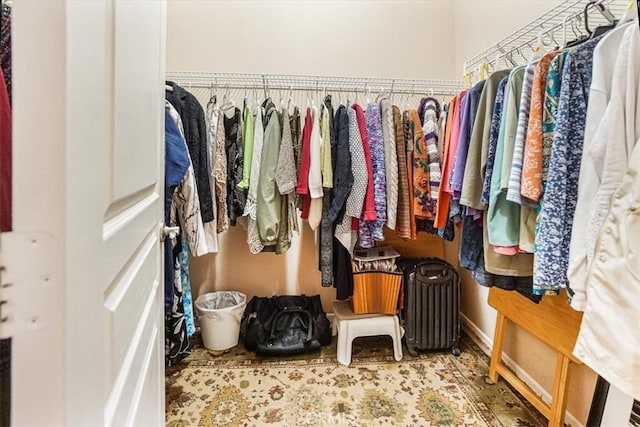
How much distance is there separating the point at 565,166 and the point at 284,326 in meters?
1.76

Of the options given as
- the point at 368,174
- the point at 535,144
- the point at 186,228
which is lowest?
the point at 186,228

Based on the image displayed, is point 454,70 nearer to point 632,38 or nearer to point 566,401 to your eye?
point 632,38

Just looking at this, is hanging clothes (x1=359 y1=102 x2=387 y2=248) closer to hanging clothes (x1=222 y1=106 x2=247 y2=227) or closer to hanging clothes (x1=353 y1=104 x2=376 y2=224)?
hanging clothes (x1=353 y1=104 x2=376 y2=224)

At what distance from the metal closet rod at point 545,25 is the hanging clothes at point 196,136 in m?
1.43

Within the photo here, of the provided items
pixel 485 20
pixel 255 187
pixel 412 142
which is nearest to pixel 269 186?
pixel 255 187

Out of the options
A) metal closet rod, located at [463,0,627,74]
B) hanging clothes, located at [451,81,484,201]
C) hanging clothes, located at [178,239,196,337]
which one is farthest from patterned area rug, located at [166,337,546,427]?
metal closet rod, located at [463,0,627,74]

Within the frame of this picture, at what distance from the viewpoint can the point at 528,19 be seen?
1.71 m

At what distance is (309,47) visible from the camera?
2.38 metres

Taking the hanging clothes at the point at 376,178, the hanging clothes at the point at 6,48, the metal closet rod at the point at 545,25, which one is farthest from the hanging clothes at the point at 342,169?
the hanging clothes at the point at 6,48

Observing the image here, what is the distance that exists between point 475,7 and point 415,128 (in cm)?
106

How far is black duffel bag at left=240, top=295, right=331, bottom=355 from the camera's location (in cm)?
207

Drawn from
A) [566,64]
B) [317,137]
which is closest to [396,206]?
[317,137]

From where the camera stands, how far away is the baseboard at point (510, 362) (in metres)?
1.52

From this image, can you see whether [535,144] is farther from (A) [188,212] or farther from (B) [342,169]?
(A) [188,212]
